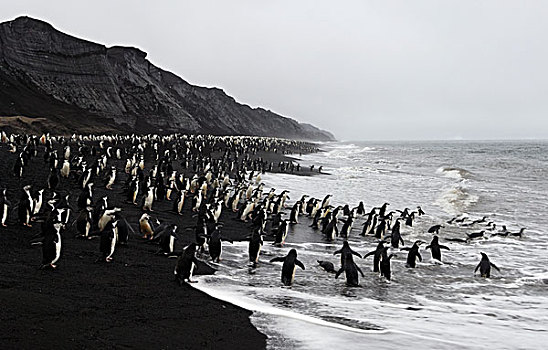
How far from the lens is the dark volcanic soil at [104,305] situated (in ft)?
16.0

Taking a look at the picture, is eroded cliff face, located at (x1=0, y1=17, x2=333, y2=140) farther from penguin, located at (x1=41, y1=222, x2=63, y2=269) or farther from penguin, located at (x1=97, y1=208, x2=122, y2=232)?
penguin, located at (x1=41, y1=222, x2=63, y2=269)

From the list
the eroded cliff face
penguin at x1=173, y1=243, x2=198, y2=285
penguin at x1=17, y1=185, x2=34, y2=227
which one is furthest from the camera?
the eroded cliff face

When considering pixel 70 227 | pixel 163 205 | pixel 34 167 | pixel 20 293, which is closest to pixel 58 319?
pixel 20 293

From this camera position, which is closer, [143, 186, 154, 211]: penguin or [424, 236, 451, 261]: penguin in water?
[424, 236, 451, 261]: penguin in water

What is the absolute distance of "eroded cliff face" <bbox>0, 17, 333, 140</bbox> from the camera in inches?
2011

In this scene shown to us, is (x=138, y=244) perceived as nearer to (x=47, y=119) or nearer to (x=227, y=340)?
(x=227, y=340)

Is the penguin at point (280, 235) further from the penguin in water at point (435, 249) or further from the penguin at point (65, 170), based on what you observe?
the penguin at point (65, 170)

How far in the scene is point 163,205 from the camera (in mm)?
15109

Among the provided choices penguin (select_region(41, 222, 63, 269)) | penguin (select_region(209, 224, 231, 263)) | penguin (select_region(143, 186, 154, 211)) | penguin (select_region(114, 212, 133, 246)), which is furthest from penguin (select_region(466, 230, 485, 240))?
penguin (select_region(41, 222, 63, 269))

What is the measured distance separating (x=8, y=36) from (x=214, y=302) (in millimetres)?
62752

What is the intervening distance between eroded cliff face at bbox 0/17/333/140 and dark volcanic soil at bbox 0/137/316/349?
41205 mm

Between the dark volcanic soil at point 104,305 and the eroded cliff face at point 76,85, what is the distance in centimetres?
4121

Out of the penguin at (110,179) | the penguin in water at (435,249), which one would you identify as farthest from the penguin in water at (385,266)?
the penguin at (110,179)

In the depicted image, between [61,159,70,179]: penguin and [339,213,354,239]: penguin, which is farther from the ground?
[61,159,70,179]: penguin
